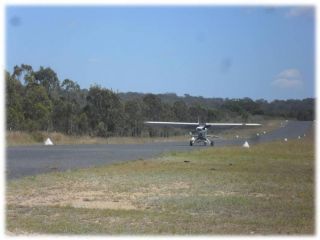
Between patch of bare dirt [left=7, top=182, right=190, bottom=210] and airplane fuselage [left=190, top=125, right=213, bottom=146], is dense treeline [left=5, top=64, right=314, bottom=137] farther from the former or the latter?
patch of bare dirt [left=7, top=182, right=190, bottom=210]

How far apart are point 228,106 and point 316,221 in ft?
323

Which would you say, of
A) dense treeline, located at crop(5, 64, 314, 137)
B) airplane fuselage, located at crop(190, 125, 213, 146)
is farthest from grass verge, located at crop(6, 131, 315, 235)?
dense treeline, located at crop(5, 64, 314, 137)

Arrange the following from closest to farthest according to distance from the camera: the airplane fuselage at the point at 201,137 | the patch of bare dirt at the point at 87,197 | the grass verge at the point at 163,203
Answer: the grass verge at the point at 163,203 < the patch of bare dirt at the point at 87,197 < the airplane fuselage at the point at 201,137

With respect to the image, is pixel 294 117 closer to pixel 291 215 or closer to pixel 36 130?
pixel 36 130

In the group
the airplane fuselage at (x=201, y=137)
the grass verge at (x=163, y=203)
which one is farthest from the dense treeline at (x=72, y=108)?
the grass verge at (x=163, y=203)

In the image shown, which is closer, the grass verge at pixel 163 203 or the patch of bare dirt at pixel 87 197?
the grass verge at pixel 163 203

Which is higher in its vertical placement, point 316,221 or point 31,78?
point 31,78

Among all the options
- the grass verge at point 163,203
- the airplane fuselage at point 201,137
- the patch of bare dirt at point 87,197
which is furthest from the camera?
the airplane fuselage at point 201,137

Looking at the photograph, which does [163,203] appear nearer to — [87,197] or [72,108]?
[87,197]

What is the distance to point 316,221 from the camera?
8.65m

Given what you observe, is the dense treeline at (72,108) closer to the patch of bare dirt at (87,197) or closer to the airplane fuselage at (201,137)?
the airplane fuselage at (201,137)

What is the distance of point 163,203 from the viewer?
416 inches

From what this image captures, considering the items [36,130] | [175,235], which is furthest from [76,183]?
[36,130]

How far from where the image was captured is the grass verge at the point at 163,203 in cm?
805
